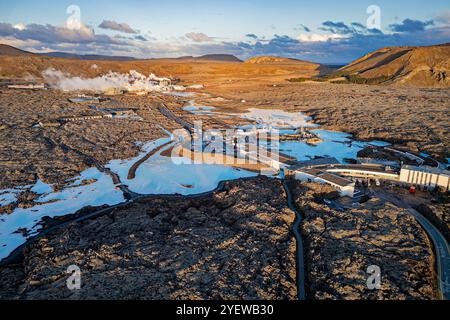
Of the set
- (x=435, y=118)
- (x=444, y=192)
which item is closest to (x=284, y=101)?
(x=435, y=118)

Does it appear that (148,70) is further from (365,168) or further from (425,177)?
(425,177)

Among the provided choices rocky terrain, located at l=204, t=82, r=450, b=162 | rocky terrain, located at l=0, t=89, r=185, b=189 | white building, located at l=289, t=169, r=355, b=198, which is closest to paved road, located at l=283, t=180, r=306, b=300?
white building, located at l=289, t=169, r=355, b=198

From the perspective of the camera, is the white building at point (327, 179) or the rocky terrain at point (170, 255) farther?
the white building at point (327, 179)

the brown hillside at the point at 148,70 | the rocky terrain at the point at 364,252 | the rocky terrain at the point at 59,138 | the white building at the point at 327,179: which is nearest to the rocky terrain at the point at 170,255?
the rocky terrain at the point at 364,252

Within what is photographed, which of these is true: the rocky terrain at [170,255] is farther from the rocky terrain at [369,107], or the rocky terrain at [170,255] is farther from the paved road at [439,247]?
the rocky terrain at [369,107]

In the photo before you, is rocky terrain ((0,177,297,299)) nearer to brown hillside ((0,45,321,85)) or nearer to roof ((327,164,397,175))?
roof ((327,164,397,175))

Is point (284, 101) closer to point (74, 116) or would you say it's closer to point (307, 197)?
point (74, 116)

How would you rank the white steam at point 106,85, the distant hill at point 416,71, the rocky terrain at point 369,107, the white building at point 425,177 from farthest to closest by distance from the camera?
the white steam at point 106,85 < the distant hill at point 416,71 < the rocky terrain at point 369,107 < the white building at point 425,177
